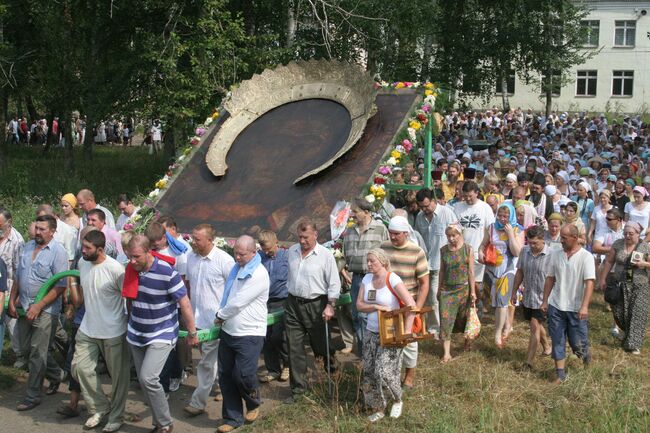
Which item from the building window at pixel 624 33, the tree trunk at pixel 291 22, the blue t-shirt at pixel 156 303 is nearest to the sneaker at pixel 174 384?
the blue t-shirt at pixel 156 303

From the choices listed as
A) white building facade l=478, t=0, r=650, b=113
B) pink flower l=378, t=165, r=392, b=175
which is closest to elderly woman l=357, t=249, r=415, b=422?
pink flower l=378, t=165, r=392, b=175

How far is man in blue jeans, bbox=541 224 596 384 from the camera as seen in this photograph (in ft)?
24.7

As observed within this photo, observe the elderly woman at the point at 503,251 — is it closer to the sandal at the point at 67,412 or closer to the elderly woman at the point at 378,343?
the elderly woman at the point at 378,343

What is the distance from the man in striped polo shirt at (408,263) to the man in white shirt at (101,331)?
239 cm

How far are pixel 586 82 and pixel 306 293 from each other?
47357mm

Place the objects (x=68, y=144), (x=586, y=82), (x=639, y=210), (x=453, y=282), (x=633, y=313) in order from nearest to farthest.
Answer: (x=453, y=282), (x=633, y=313), (x=639, y=210), (x=68, y=144), (x=586, y=82)

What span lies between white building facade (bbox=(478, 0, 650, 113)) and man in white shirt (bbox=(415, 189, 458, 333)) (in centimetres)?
4166

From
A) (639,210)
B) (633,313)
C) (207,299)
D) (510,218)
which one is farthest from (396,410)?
(639,210)

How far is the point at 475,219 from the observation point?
945cm

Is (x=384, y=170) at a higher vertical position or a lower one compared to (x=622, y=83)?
lower

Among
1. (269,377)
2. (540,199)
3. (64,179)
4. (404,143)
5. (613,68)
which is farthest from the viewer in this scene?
(613,68)

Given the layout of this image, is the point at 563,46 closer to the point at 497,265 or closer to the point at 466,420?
the point at 497,265

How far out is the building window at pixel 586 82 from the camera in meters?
50.5

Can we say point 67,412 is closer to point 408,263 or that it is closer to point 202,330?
point 202,330
